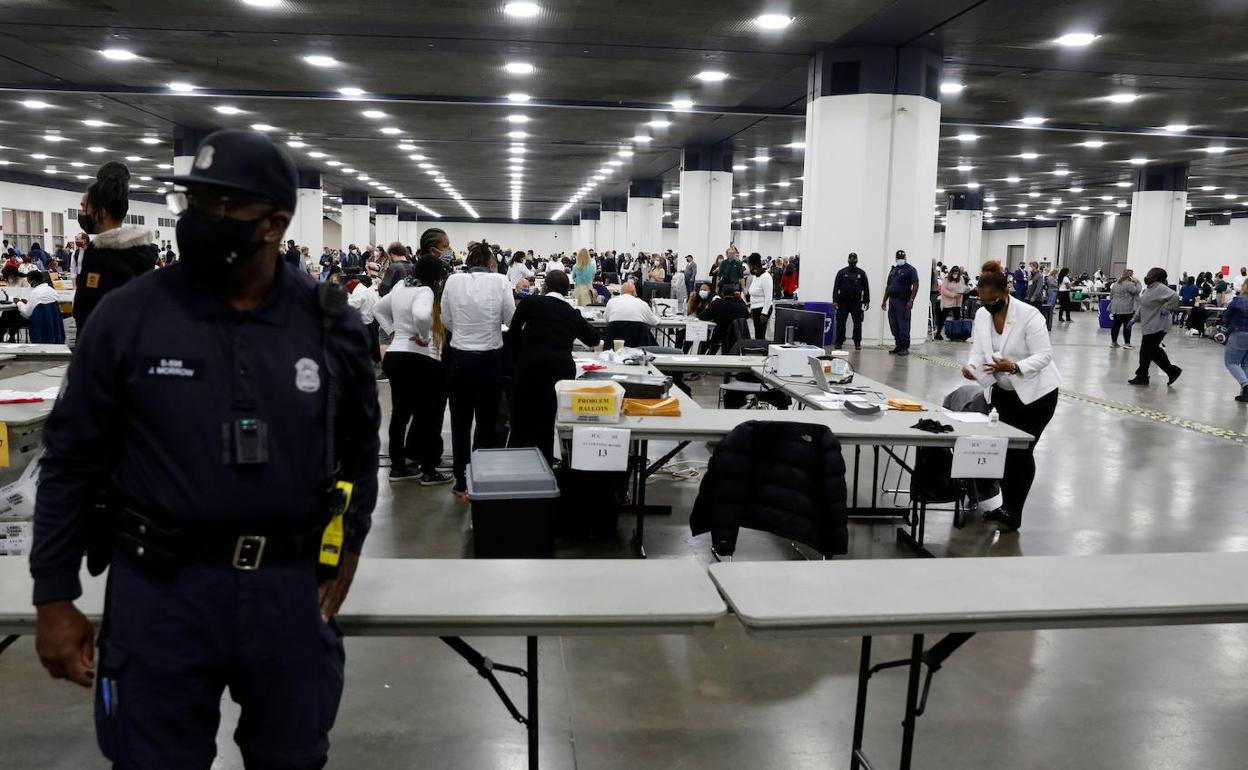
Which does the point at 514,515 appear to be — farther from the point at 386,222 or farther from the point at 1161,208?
the point at 386,222

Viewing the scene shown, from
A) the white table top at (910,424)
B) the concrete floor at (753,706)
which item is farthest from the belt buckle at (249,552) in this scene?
the white table top at (910,424)

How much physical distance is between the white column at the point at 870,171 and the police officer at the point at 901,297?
0.73 feet

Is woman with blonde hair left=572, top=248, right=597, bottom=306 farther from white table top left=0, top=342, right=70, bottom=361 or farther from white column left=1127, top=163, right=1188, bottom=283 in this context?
white column left=1127, top=163, right=1188, bottom=283

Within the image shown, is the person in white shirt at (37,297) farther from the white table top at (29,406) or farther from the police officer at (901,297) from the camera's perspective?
the police officer at (901,297)

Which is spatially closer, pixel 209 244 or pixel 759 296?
pixel 209 244

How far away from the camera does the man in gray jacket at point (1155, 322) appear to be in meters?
11.6

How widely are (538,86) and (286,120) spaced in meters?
6.61

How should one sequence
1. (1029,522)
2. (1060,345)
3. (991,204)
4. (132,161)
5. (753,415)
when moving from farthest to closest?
(991,204) → (132,161) → (1060,345) → (1029,522) → (753,415)

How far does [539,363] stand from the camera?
506 centimetres

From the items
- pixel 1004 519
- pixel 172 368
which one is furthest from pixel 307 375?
pixel 1004 519

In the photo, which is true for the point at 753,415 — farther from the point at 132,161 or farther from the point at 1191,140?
the point at 132,161

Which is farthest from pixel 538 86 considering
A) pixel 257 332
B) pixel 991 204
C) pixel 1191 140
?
pixel 991 204

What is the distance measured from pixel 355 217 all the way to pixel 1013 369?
34074 millimetres

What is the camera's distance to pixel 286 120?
19297 millimetres
